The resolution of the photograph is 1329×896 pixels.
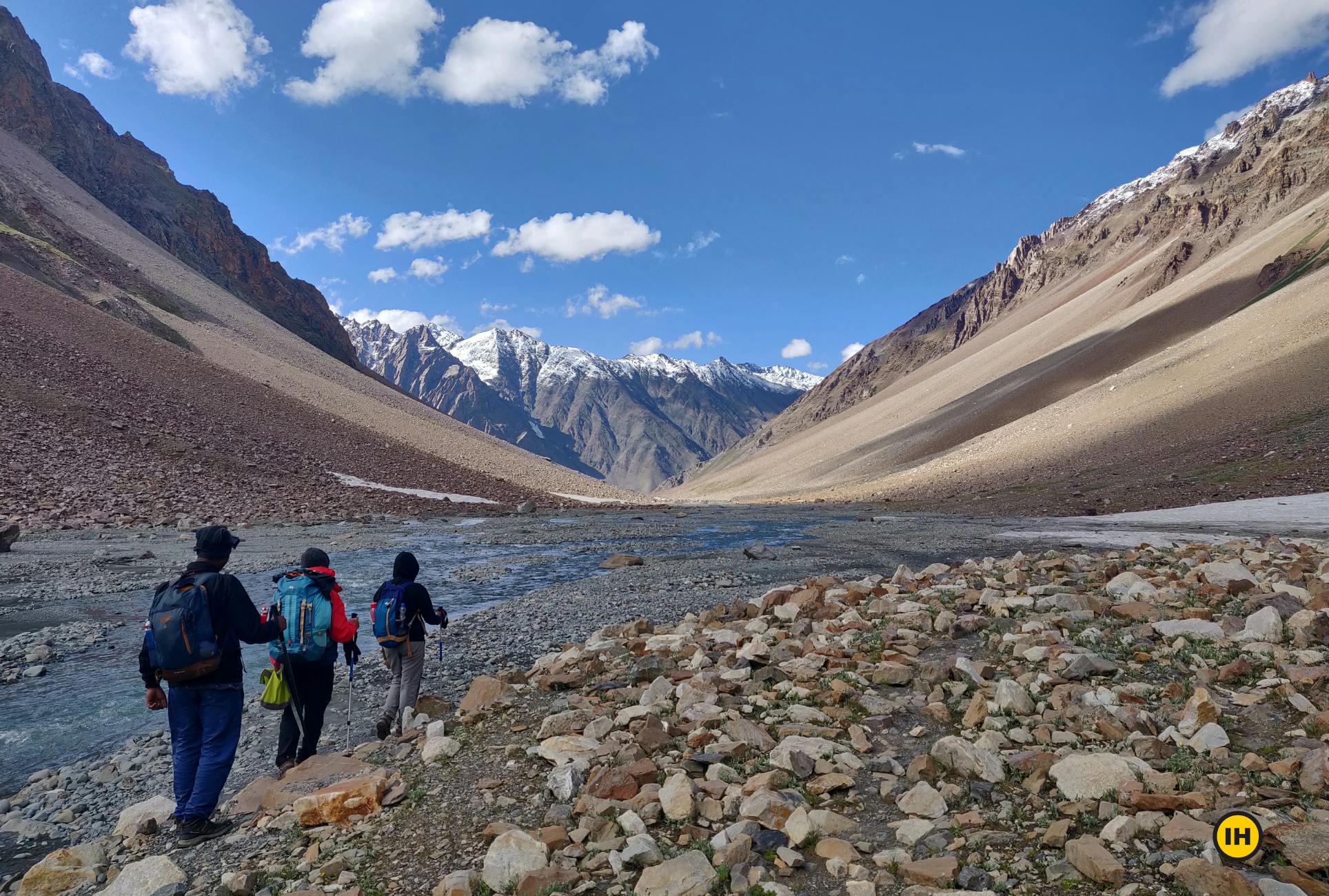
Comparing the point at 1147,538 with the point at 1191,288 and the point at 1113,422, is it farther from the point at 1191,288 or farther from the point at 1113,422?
the point at 1191,288

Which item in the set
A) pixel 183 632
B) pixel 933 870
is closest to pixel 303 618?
pixel 183 632

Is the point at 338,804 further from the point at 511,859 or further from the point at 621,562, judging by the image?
the point at 621,562

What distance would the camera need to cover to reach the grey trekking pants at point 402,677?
9.08m

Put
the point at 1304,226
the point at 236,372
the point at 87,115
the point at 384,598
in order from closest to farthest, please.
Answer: the point at 384,598
the point at 236,372
the point at 1304,226
the point at 87,115

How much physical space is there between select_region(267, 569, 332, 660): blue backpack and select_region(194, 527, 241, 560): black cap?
0.89 m

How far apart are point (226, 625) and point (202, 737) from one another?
1.25 m

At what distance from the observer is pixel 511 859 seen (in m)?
4.72

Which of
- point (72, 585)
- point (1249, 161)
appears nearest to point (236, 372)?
point (72, 585)

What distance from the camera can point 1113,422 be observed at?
49.2m

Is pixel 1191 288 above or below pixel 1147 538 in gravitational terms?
above

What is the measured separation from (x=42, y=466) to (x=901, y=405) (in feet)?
413

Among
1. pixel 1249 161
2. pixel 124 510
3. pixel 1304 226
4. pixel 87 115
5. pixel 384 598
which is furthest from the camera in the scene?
pixel 1249 161

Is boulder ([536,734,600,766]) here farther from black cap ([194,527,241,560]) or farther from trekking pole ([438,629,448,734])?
black cap ([194,527,241,560])

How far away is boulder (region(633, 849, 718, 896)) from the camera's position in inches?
170
